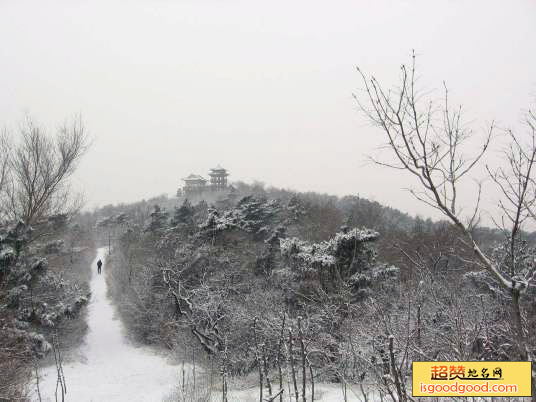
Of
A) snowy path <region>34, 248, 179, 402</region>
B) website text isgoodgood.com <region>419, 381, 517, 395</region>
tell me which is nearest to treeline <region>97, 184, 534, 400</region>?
snowy path <region>34, 248, 179, 402</region>

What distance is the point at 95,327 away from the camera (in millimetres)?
22719

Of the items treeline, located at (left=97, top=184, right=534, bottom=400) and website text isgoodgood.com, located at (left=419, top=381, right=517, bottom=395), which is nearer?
website text isgoodgood.com, located at (left=419, top=381, right=517, bottom=395)

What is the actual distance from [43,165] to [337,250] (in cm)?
1095

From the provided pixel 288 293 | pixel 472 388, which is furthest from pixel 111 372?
pixel 472 388

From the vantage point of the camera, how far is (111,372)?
15.8 meters

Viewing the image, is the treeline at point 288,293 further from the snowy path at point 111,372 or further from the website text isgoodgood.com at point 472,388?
the website text isgoodgood.com at point 472,388

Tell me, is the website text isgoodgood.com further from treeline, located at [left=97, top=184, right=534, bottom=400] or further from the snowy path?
the snowy path

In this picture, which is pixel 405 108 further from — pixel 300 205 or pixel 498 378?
pixel 300 205

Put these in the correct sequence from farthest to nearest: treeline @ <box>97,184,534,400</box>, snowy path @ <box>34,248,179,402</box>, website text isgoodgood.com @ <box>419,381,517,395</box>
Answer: snowy path @ <box>34,248,179,402</box> → treeline @ <box>97,184,534,400</box> → website text isgoodgood.com @ <box>419,381,517,395</box>

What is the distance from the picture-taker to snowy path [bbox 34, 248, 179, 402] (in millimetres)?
12500

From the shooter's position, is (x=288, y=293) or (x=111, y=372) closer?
(x=288, y=293)

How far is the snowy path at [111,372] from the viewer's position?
41.0 ft

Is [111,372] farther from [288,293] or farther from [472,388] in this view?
[472,388]

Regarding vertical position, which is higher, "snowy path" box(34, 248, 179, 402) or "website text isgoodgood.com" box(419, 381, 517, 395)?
"website text isgoodgood.com" box(419, 381, 517, 395)
